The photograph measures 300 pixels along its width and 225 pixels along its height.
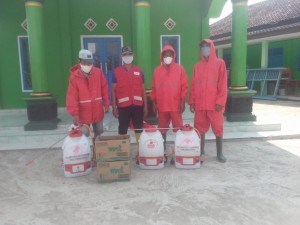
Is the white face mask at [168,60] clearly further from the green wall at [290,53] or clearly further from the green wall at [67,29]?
the green wall at [290,53]

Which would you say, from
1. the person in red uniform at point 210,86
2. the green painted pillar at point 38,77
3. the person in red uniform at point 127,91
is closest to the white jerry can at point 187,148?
the person in red uniform at point 210,86

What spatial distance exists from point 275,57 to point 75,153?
1405 centimetres

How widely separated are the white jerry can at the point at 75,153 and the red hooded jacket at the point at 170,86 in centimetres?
123

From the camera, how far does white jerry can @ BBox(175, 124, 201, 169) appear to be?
12.6ft

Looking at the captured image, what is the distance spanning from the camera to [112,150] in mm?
3482

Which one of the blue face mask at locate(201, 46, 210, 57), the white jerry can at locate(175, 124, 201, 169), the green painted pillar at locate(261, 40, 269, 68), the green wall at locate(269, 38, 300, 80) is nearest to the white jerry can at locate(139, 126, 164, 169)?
the white jerry can at locate(175, 124, 201, 169)

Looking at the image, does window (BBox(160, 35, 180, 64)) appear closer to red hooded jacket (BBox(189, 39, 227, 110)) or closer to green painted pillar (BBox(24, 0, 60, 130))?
green painted pillar (BBox(24, 0, 60, 130))

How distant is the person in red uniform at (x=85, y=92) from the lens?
378 centimetres

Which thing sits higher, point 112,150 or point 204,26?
point 204,26

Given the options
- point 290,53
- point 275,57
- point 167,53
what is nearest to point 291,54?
point 290,53

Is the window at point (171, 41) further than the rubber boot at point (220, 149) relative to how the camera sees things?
Yes

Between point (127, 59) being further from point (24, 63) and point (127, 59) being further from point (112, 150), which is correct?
point (24, 63)

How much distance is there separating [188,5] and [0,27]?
500cm

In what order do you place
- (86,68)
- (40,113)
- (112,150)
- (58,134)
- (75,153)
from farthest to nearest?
(40,113)
(58,134)
(86,68)
(75,153)
(112,150)
